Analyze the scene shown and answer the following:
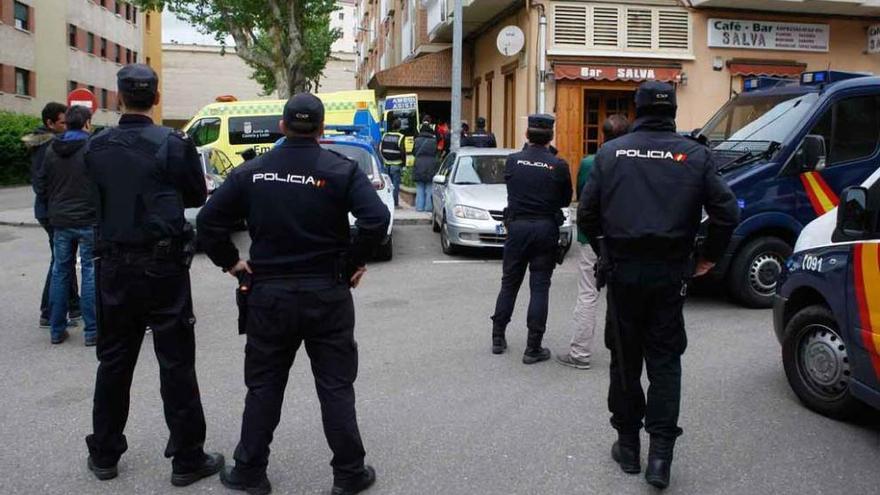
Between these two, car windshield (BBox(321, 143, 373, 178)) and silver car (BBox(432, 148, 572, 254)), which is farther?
car windshield (BBox(321, 143, 373, 178))

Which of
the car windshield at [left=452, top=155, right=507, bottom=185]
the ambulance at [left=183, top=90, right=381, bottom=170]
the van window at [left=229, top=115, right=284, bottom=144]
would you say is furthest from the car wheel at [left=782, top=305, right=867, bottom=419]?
the van window at [left=229, top=115, right=284, bottom=144]

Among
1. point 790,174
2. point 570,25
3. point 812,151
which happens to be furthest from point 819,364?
point 570,25

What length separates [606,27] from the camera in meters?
18.0

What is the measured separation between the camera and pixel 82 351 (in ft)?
21.9

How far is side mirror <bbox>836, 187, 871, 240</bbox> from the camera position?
457 cm

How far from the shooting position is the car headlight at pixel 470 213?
11.2 metres

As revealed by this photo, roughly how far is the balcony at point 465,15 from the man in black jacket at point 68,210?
13.5 meters

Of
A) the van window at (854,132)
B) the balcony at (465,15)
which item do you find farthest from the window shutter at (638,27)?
the van window at (854,132)

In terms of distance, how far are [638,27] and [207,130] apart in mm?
9958

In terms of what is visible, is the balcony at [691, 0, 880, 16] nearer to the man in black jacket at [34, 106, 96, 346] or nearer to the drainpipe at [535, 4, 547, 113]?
the drainpipe at [535, 4, 547, 113]

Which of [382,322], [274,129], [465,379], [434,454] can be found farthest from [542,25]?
[434,454]

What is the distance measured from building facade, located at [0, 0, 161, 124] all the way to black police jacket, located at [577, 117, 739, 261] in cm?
3741

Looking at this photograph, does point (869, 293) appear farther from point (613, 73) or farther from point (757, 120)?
point (613, 73)

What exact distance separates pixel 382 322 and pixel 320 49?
1515 inches
